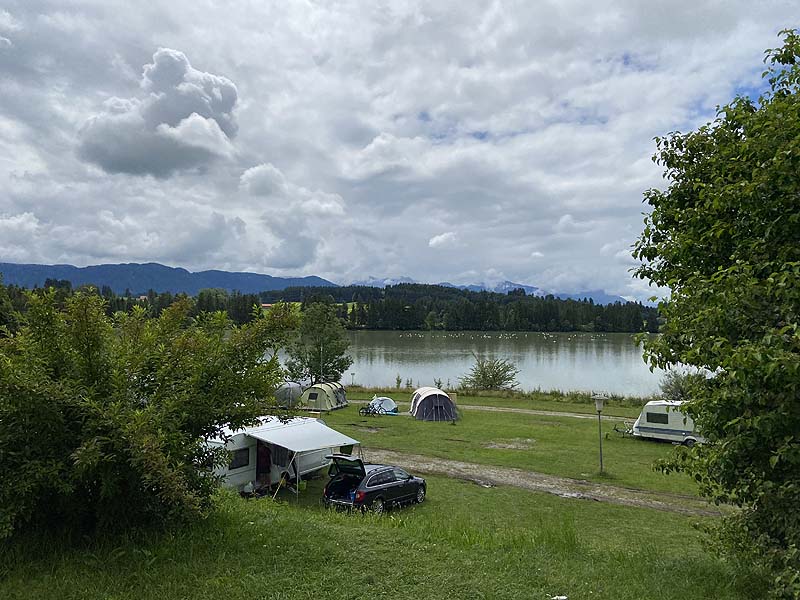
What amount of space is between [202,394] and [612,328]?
124842mm

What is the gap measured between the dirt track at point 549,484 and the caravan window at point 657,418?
759 centimetres

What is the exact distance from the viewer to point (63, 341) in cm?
554

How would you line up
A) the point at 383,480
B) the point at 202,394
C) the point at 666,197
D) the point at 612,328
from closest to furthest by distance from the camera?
the point at 202,394 → the point at 666,197 → the point at 383,480 → the point at 612,328

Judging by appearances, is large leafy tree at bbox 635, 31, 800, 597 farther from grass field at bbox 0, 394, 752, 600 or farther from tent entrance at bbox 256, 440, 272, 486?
tent entrance at bbox 256, 440, 272, 486

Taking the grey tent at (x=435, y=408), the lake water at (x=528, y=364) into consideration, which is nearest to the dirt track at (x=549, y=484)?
the grey tent at (x=435, y=408)

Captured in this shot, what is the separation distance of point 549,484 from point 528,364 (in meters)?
48.2

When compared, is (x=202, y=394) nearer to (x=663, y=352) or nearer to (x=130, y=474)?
(x=130, y=474)

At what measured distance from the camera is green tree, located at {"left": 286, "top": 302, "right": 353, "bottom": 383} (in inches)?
1465

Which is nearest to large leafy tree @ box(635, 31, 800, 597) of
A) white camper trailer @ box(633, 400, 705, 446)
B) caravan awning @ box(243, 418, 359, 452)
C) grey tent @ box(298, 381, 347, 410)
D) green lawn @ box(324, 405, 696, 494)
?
caravan awning @ box(243, 418, 359, 452)

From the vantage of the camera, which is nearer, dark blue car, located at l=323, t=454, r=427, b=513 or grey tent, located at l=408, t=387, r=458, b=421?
dark blue car, located at l=323, t=454, r=427, b=513

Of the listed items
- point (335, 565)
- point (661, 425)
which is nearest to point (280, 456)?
point (335, 565)

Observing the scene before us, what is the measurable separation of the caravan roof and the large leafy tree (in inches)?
395

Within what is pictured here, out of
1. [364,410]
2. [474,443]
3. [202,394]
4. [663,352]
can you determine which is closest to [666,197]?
[663,352]

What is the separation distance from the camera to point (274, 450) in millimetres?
14758
